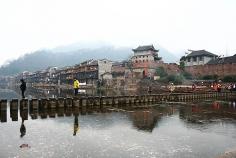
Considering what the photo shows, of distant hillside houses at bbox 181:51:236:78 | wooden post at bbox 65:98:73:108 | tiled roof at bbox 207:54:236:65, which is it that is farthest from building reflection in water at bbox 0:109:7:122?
tiled roof at bbox 207:54:236:65

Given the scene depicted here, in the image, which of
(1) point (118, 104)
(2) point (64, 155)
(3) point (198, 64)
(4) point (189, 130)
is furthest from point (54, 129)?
(3) point (198, 64)

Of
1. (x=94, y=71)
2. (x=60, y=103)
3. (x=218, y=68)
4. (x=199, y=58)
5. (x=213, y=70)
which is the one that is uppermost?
(x=199, y=58)

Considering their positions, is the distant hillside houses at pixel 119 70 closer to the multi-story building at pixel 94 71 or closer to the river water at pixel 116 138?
the multi-story building at pixel 94 71

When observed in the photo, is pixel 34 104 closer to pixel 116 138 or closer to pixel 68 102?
pixel 68 102

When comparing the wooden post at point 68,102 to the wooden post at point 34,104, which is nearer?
the wooden post at point 34,104

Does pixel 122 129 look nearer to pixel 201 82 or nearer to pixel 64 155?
pixel 64 155

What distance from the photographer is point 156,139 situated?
15.0 m

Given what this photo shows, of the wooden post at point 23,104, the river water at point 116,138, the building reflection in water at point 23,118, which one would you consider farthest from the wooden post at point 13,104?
the river water at point 116,138

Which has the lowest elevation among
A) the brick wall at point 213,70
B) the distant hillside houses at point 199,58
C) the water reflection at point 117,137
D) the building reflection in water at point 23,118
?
the water reflection at point 117,137

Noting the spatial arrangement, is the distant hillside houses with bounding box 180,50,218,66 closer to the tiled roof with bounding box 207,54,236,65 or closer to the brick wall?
the brick wall

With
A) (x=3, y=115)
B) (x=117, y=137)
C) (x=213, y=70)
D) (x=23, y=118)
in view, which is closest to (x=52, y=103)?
(x=3, y=115)

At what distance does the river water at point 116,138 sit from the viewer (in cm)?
1224

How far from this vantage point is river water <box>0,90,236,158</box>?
1224 centimetres

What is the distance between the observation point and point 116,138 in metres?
15.1
